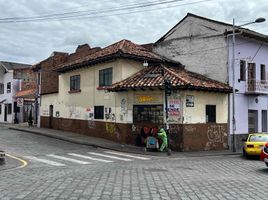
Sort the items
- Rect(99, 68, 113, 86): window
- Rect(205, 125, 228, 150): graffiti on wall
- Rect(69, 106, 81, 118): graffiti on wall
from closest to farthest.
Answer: Rect(205, 125, 228, 150): graffiti on wall → Rect(99, 68, 113, 86): window → Rect(69, 106, 81, 118): graffiti on wall

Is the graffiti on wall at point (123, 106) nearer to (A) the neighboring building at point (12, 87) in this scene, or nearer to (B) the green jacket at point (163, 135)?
(B) the green jacket at point (163, 135)

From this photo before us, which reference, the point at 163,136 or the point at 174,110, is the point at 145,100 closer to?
the point at 174,110

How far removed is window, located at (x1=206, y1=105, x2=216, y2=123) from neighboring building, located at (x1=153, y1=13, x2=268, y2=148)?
139 cm

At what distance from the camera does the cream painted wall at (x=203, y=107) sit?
2312cm

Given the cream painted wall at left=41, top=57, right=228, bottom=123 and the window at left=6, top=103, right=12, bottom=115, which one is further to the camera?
the window at left=6, top=103, right=12, bottom=115

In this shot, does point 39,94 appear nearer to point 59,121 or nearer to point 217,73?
point 59,121

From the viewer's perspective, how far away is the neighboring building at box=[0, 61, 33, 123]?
4603 centimetres

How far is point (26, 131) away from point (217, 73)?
17.0 meters

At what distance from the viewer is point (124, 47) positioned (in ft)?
86.5

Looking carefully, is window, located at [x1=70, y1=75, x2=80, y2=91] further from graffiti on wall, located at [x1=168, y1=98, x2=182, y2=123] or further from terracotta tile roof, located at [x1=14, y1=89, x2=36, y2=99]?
terracotta tile roof, located at [x1=14, y1=89, x2=36, y2=99]

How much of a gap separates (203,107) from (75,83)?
39.1 feet

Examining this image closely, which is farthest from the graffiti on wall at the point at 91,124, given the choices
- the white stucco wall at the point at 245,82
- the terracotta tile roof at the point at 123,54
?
the white stucco wall at the point at 245,82

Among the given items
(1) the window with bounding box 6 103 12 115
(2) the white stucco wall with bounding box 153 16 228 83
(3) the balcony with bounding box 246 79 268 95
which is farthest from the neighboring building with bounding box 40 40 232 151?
(1) the window with bounding box 6 103 12 115

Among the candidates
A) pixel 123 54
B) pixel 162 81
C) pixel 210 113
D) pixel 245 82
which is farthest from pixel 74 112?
pixel 245 82
